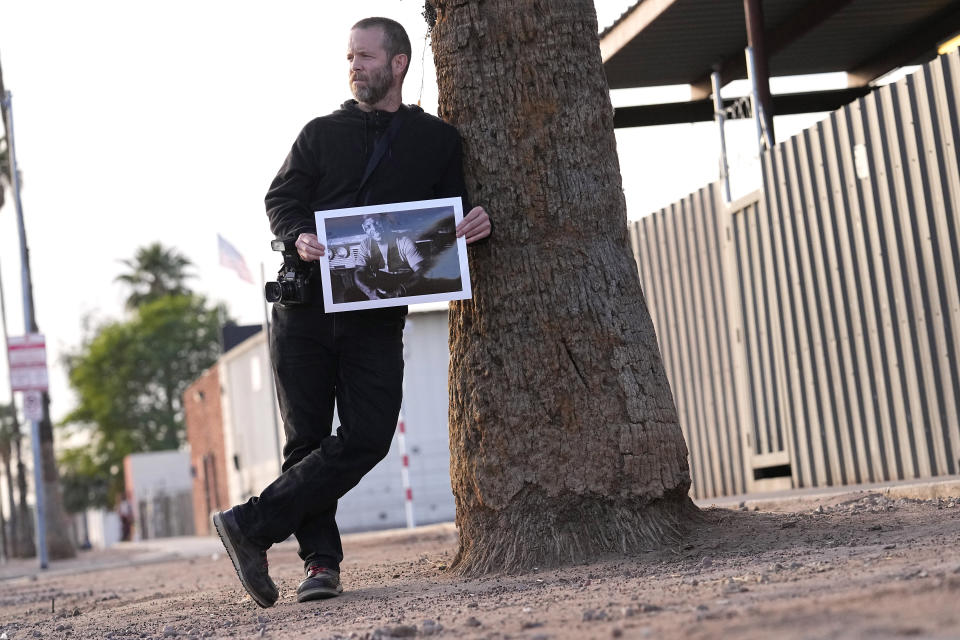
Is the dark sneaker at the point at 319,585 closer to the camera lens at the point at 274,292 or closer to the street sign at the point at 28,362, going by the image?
the camera lens at the point at 274,292

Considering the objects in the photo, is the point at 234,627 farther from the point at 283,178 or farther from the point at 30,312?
the point at 30,312

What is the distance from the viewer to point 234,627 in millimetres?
4121

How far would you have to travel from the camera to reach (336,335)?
4.47 m

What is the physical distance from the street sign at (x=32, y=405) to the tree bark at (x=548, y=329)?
13.2 meters

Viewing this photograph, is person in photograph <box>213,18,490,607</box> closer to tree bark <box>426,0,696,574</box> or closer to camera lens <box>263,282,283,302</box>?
camera lens <box>263,282,283,302</box>

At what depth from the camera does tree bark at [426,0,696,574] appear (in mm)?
4637

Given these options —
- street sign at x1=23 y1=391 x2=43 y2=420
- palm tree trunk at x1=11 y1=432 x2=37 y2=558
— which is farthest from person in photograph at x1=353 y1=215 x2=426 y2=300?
palm tree trunk at x1=11 y1=432 x2=37 y2=558

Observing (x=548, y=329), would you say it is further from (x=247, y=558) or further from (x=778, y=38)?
(x=778, y=38)

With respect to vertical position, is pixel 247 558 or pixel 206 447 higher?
pixel 206 447

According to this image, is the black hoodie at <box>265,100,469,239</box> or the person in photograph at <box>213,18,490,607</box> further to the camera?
the black hoodie at <box>265,100,469,239</box>

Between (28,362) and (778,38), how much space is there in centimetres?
1035

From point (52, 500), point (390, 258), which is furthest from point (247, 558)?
point (52, 500)

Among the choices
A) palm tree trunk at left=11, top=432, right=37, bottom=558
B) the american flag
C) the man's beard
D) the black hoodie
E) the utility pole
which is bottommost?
palm tree trunk at left=11, top=432, right=37, bottom=558

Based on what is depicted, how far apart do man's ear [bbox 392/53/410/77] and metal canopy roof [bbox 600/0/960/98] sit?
679 cm
